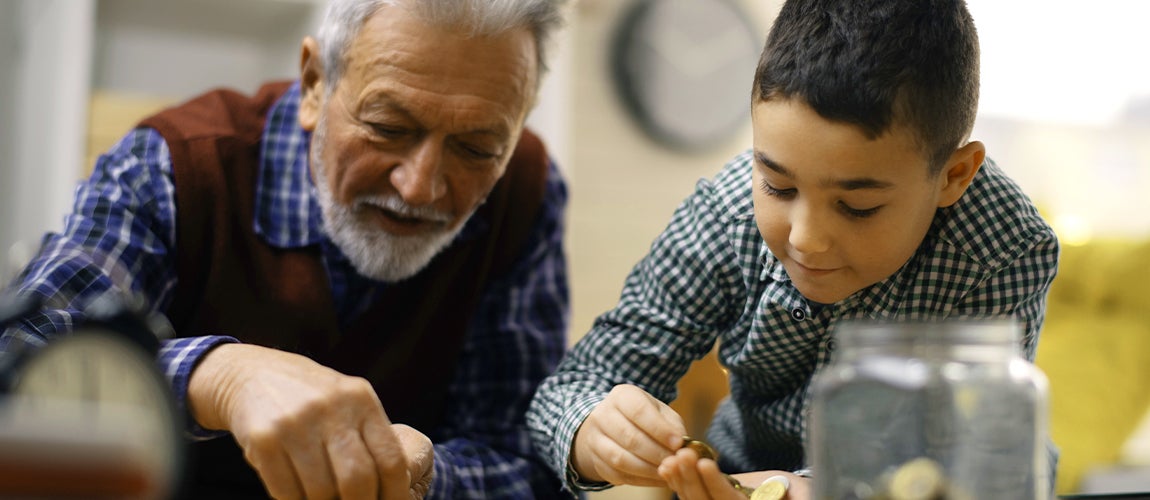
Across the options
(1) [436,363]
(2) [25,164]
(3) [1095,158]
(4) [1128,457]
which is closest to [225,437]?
(1) [436,363]

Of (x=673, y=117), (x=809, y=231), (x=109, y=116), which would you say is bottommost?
(x=109, y=116)

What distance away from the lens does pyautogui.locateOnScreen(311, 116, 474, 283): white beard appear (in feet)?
3.83

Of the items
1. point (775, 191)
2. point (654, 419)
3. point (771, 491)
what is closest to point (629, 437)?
point (654, 419)

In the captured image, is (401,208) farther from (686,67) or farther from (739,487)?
(686,67)

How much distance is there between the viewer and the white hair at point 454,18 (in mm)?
1114

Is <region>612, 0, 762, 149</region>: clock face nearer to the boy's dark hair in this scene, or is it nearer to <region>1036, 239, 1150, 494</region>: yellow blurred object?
<region>1036, 239, 1150, 494</region>: yellow blurred object

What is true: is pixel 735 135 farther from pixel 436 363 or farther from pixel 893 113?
pixel 893 113

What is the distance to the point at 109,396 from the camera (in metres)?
0.51

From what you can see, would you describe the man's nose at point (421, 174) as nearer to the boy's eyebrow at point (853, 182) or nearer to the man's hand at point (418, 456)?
the man's hand at point (418, 456)

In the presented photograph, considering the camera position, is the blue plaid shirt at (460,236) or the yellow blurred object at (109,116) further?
the yellow blurred object at (109,116)

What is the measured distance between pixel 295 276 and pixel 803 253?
0.59 meters

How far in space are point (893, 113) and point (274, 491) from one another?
53 cm

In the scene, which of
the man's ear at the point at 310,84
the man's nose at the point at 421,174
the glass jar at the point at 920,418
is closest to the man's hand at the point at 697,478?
the glass jar at the point at 920,418

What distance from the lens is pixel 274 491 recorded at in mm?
756
